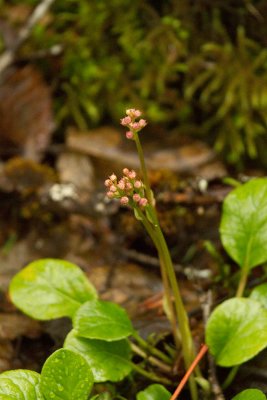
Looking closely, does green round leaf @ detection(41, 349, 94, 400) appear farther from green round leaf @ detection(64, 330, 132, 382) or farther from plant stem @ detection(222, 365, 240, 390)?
plant stem @ detection(222, 365, 240, 390)

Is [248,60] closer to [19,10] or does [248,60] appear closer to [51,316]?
[19,10]

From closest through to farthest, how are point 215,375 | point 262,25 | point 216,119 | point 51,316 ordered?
1. point 215,375
2. point 51,316
3. point 262,25
4. point 216,119

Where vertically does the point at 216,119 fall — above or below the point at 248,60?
below

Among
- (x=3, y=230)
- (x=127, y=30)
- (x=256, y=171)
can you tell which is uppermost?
(x=127, y=30)

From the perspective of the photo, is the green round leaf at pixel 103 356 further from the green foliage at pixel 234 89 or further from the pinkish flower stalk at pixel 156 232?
the green foliage at pixel 234 89

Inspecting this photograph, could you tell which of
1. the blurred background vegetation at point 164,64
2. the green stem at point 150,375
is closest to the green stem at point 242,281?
the green stem at point 150,375

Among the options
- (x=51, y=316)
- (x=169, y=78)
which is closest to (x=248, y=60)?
(x=169, y=78)

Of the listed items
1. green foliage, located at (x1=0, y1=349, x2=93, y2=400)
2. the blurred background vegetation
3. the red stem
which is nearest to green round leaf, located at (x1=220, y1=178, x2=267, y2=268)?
the red stem
